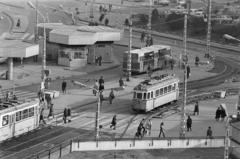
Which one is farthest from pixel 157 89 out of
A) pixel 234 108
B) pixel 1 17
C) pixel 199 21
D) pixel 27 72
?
pixel 1 17

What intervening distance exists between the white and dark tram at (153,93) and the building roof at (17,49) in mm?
15866

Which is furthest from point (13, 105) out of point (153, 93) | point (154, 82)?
point (154, 82)

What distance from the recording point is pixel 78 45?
243 ft

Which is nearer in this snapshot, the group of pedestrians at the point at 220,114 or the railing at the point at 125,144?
the railing at the point at 125,144

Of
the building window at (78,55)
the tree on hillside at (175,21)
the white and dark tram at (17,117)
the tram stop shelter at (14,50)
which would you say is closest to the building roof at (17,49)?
the tram stop shelter at (14,50)

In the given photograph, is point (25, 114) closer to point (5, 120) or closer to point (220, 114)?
point (5, 120)

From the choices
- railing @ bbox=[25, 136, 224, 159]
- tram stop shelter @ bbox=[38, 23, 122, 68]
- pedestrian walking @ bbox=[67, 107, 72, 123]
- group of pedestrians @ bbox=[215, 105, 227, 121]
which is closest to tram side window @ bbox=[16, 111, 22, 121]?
railing @ bbox=[25, 136, 224, 159]

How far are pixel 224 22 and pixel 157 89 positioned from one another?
7214 centimetres

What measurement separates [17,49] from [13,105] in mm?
21889

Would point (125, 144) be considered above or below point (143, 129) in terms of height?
above

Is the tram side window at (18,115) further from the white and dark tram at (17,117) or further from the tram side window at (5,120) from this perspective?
the tram side window at (5,120)

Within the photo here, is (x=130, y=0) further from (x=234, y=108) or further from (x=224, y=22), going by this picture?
(x=234, y=108)

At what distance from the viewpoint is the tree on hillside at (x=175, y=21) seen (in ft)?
401

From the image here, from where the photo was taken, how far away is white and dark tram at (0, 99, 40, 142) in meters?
42.8
